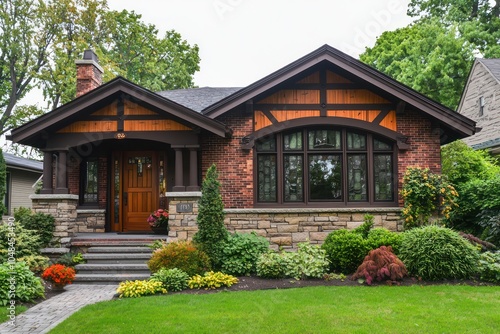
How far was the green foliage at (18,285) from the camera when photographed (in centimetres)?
677

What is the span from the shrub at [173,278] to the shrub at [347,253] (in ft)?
9.61

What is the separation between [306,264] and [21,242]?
5.90 meters

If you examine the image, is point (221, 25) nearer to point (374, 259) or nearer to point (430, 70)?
point (374, 259)

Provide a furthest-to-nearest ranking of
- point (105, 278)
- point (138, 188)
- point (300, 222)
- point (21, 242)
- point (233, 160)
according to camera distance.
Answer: point (138, 188), point (233, 160), point (300, 222), point (21, 242), point (105, 278)

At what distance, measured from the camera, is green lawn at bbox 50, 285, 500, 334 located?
529 cm

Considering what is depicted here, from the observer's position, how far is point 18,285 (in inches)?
276

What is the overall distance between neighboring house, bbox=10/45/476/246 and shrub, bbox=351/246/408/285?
2.52 m

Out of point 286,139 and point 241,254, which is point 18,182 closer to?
point 286,139

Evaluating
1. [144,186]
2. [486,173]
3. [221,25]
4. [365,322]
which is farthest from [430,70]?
[365,322]

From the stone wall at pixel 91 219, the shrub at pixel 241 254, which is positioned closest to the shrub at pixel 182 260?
the shrub at pixel 241 254

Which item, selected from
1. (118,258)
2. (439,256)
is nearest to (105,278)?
(118,258)

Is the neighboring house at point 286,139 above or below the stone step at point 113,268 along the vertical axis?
above

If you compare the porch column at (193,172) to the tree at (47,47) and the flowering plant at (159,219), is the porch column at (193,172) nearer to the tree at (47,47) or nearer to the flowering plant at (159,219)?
the flowering plant at (159,219)

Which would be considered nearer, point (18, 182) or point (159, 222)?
point (159, 222)
